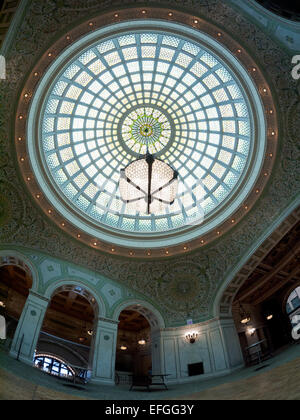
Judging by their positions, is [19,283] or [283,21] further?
[19,283]

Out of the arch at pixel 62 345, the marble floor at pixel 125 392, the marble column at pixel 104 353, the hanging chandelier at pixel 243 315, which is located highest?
the hanging chandelier at pixel 243 315

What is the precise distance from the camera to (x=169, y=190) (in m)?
12.2

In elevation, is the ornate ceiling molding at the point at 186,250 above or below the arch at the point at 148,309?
above

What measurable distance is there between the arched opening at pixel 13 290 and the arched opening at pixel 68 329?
5.12 ft

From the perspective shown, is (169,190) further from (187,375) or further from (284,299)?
(284,299)

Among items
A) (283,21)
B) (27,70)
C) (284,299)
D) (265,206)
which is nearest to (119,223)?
(265,206)

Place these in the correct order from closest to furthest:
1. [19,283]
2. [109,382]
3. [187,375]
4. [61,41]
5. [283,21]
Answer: [283,21], [61,41], [109,382], [187,375], [19,283]

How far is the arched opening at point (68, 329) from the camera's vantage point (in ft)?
52.5

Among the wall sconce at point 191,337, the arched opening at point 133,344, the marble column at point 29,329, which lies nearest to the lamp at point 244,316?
the wall sconce at point 191,337


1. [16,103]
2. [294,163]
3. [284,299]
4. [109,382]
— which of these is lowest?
[109,382]

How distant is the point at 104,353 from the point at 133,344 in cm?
574

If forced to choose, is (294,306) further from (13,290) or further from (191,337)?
(13,290)

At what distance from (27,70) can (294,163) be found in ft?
33.7

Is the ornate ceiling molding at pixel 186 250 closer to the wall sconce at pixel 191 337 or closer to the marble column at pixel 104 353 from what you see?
the wall sconce at pixel 191 337
